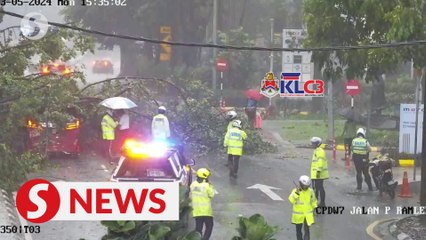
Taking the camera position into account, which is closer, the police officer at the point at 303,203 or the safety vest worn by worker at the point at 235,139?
the police officer at the point at 303,203

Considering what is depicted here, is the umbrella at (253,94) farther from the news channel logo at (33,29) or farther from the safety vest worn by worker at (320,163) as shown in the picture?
the safety vest worn by worker at (320,163)

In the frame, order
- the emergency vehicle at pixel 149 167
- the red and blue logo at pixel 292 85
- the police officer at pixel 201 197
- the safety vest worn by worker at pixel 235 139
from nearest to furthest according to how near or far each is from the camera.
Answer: the police officer at pixel 201 197 < the emergency vehicle at pixel 149 167 < the red and blue logo at pixel 292 85 < the safety vest worn by worker at pixel 235 139

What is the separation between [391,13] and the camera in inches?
542

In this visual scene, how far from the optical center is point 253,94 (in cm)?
2559

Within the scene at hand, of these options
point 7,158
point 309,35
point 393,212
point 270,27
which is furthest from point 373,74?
point 270,27

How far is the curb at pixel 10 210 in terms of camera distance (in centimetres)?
1236

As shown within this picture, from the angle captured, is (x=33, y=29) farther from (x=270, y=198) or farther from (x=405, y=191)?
(x=405, y=191)

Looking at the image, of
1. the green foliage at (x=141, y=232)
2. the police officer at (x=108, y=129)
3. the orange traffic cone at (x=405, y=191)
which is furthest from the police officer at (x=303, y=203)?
the police officer at (x=108, y=129)

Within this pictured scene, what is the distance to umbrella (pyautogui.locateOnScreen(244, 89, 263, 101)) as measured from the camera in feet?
82.2

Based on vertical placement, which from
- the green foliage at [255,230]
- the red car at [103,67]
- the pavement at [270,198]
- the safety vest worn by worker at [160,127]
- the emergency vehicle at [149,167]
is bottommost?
the pavement at [270,198]

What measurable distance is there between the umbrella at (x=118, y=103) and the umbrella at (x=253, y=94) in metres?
6.39

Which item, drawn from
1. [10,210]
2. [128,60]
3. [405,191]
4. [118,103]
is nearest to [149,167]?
[10,210]

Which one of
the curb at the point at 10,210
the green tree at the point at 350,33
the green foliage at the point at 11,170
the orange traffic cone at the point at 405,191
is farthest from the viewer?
the orange traffic cone at the point at 405,191

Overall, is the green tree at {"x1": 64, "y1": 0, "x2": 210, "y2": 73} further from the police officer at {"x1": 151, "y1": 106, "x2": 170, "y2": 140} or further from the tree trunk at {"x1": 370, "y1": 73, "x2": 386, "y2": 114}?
the tree trunk at {"x1": 370, "y1": 73, "x2": 386, "y2": 114}
